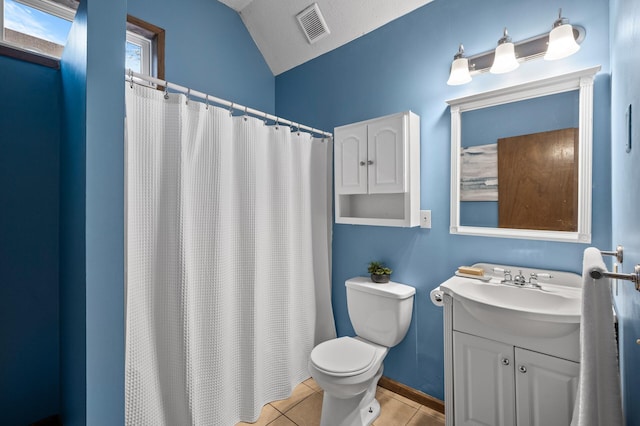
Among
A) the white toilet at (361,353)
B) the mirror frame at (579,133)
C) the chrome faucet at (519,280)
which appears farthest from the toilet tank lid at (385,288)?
the chrome faucet at (519,280)

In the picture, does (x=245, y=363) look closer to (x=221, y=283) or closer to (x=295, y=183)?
(x=221, y=283)

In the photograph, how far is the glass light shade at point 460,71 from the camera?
1622 millimetres

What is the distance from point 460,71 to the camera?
5.34ft

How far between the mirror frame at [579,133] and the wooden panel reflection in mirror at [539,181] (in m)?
0.03

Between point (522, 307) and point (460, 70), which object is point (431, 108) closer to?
point (460, 70)

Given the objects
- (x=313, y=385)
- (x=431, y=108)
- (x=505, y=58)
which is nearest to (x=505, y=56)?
(x=505, y=58)

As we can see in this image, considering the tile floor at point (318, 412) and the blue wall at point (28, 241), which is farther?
the tile floor at point (318, 412)

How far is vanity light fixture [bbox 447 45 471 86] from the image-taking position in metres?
1.62

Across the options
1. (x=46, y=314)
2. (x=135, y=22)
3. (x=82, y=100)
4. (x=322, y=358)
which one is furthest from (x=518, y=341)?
(x=135, y=22)

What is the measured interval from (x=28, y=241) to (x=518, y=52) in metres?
2.74

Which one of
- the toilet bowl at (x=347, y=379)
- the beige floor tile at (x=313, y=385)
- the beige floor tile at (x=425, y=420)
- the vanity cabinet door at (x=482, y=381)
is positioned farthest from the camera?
the beige floor tile at (x=313, y=385)

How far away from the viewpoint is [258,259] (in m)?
1.84

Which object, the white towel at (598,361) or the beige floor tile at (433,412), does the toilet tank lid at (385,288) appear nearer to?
the beige floor tile at (433,412)

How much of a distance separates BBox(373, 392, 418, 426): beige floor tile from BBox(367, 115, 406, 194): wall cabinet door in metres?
1.38
